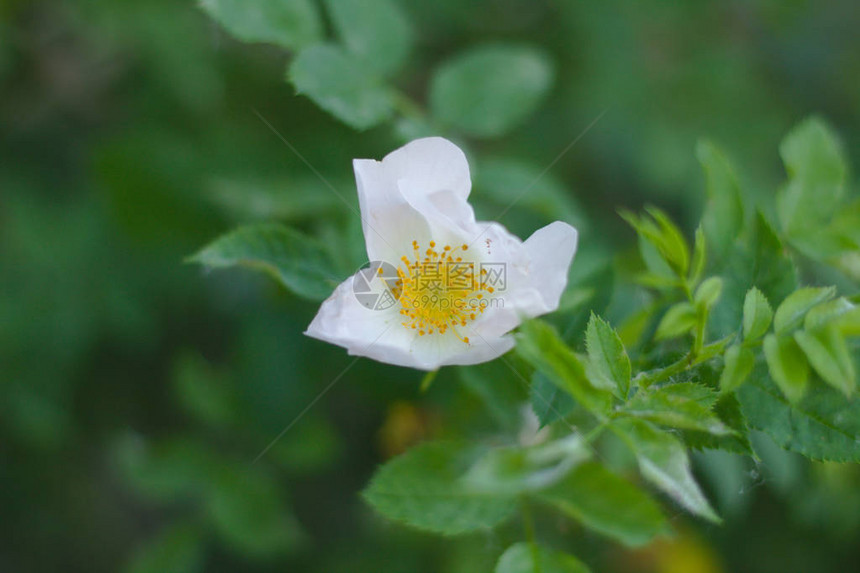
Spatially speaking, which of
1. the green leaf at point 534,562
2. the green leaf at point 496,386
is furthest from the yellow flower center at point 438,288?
the green leaf at point 534,562

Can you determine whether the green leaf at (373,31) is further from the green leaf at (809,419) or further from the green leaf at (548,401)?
the green leaf at (809,419)

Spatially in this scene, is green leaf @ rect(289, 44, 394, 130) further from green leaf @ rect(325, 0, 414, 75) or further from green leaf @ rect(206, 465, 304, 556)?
A: green leaf @ rect(206, 465, 304, 556)

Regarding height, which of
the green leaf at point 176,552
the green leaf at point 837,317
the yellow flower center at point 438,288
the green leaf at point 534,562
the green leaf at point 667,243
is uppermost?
the green leaf at point 837,317

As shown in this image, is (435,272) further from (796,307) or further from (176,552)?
(176,552)

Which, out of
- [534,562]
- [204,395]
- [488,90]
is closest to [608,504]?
[534,562]

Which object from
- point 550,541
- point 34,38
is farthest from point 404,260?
point 34,38

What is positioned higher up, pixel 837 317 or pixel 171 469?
pixel 837 317

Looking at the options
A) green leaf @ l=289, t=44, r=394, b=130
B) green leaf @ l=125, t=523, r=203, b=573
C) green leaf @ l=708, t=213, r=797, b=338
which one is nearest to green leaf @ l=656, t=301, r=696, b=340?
green leaf @ l=708, t=213, r=797, b=338
